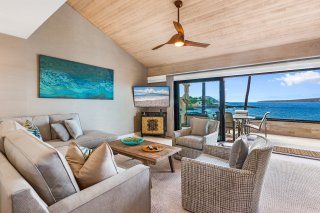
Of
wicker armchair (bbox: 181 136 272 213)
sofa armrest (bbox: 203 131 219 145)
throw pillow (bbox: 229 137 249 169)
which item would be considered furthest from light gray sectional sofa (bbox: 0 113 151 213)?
sofa armrest (bbox: 203 131 219 145)

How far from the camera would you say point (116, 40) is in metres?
4.88

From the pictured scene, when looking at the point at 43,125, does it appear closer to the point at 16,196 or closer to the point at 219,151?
the point at 16,196

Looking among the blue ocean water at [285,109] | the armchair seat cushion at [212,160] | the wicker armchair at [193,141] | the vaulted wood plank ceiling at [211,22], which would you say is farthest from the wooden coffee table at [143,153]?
the blue ocean water at [285,109]

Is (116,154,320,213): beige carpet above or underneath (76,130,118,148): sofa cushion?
underneath

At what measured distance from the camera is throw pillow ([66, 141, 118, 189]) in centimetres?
119

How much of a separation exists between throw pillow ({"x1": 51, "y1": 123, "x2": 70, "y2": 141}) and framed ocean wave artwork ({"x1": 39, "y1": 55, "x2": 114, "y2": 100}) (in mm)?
792

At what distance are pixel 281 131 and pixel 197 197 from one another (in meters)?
5.33

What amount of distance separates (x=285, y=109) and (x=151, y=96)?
5279 mm

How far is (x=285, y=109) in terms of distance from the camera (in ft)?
21.5

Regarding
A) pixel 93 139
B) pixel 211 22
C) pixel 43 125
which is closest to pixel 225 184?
pixel 93 139

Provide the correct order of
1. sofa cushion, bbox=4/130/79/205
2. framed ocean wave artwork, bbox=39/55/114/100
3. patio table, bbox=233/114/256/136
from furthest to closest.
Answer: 1. patio table, bbox=233/114/256/136
2. framed ocean wave artwork, bbox=39/55/114/100
3. sofa cushion, bbox=4/130/79/205

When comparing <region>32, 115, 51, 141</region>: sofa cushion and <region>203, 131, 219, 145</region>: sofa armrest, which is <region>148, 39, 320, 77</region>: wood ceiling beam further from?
<region>32, 115, 51, 141</region>: sofa cushion

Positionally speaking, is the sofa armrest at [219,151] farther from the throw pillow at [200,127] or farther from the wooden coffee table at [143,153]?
the throw pillow at [200,127]

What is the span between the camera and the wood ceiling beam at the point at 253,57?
3.35m
